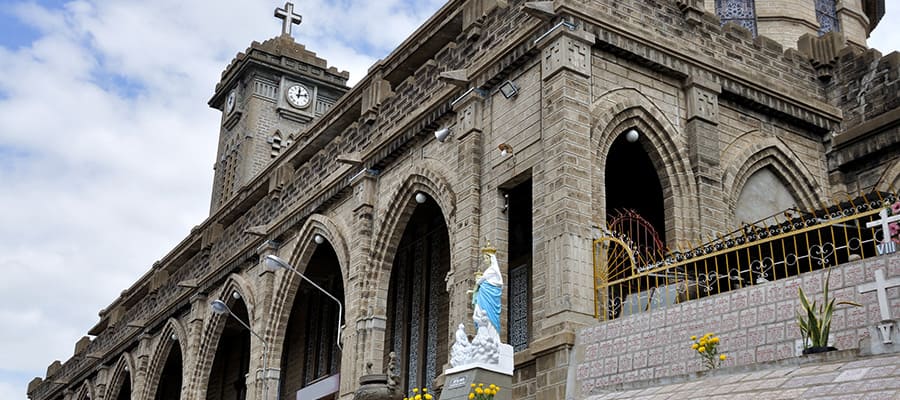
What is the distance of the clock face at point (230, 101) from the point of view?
42934 mm

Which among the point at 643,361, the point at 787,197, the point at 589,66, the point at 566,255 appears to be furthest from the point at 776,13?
the point at 643,361

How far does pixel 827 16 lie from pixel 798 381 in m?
17.9

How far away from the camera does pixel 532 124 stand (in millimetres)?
16094

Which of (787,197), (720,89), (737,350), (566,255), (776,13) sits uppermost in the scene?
(776,13)

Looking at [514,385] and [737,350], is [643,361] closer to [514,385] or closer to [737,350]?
[737,350]

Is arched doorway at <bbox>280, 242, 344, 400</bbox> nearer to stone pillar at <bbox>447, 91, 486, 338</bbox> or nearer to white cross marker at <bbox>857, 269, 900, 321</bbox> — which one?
stone pillar at <bbox>447, 91, 486, 338</bbox>

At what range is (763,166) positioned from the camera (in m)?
18.2

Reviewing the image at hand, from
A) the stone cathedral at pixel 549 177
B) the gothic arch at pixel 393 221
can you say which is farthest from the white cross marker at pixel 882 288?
the gothic arch at pixel 393 221

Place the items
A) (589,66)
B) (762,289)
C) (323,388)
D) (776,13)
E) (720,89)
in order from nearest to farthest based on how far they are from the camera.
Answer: (762,289) < (589,66) < (720,89) < (323,388) < (776,13)

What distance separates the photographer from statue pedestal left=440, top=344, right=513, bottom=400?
1335 centimetres

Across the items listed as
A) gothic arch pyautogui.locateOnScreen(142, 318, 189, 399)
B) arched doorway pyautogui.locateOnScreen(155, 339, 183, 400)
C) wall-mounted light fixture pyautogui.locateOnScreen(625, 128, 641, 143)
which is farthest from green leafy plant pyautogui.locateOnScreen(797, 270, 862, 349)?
arched doorway pyautogui.locateOnScreen(155, 339, 183, 400)

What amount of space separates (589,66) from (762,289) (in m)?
5.46

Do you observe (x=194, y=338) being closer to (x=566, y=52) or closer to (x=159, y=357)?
(x=159, y=357)

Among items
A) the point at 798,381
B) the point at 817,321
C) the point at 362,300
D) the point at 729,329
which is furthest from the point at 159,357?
the point at 798,381
